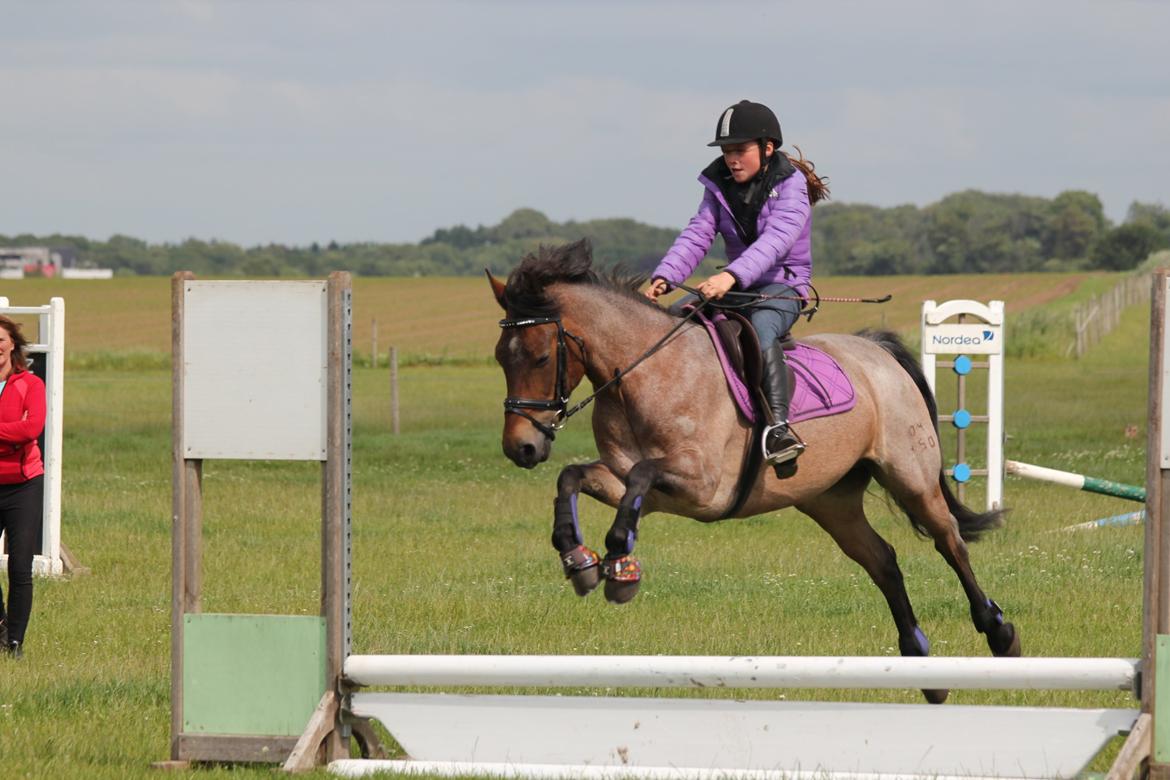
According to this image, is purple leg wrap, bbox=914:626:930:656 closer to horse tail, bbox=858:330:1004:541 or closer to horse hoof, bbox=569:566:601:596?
horse tail, bbox=858:330:1004:541

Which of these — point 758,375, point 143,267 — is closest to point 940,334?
point 758,375

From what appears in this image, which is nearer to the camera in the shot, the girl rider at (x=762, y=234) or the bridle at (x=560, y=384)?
the bridle at (x=560, y=384)

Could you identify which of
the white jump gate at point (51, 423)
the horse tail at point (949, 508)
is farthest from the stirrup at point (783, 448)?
the white jump gate at point (51, 423)

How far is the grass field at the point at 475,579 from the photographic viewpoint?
25.8 ft

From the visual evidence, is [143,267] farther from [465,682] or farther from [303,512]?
[465,682]

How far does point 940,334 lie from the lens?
621 inches

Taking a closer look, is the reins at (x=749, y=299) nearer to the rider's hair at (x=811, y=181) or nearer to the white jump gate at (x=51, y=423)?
the rider's hair at (x=811, y=181)

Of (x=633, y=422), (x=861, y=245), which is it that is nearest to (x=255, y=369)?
(x=633, y=422)

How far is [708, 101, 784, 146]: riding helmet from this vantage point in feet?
24.1

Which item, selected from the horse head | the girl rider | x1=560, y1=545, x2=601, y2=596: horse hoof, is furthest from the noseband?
the girl rider

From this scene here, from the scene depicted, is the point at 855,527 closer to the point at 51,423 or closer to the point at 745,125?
the point at 745,125

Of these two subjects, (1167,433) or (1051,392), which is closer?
(1167,433)

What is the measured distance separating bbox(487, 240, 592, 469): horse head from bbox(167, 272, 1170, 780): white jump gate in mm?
907

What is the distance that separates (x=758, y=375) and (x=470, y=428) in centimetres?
2193
